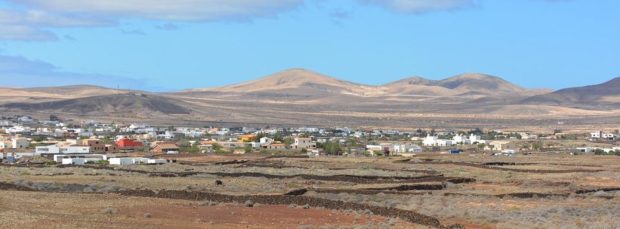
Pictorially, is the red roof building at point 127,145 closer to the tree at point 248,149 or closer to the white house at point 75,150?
the white house at point 75,150

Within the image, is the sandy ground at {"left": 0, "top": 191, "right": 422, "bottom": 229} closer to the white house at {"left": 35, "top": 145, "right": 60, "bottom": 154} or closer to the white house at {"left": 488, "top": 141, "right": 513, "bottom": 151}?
the white house at {"left": 35, "top": 145, "right": 60, "bottom": 154}

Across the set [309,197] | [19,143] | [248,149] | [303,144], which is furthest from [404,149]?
[309,197]

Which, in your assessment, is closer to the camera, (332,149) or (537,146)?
(332,149)

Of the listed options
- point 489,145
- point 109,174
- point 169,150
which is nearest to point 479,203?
point 109,174

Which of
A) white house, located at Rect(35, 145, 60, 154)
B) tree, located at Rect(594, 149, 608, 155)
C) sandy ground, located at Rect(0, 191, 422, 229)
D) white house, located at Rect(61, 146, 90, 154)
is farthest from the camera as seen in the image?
tree, located at Rect(594, 149, 608, 155)

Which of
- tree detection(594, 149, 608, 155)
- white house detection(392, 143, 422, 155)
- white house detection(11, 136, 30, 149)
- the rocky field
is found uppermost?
white house detection(11, 136, 30, 149)

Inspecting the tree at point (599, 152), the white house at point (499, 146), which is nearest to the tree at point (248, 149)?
the white house at point (499, 146)

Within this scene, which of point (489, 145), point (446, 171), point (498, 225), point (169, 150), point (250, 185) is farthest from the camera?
point (489, 145)

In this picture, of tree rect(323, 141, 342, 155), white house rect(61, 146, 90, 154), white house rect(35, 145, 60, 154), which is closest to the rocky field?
white house rect(61, 146, 90, 154)

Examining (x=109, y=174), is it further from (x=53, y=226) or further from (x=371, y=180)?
(x=53, y=226)

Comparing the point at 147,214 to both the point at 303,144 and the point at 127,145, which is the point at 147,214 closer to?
the point at 127,145

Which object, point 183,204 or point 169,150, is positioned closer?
point 183,204
